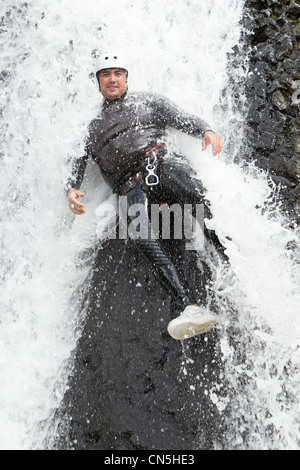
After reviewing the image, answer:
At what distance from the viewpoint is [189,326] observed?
2898mm

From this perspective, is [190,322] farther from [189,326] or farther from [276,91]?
[276,91]

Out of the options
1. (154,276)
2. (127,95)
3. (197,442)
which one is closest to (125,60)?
(127,95)

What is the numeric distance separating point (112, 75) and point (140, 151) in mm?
717

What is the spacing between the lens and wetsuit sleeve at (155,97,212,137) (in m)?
3.37

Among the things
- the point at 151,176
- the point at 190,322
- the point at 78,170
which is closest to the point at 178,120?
the point at 151,176

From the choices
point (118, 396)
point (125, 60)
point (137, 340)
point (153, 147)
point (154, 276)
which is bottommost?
point (118, 396)

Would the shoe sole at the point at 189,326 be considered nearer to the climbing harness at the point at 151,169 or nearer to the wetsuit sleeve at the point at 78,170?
the climbing harness at the point at 151,169

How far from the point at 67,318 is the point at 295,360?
5.50 ft

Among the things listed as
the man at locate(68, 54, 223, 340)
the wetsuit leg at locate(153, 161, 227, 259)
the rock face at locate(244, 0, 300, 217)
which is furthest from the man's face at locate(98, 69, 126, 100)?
the rock face at locate(244, 0, 300, 217)

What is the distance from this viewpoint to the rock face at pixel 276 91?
13.0 ft

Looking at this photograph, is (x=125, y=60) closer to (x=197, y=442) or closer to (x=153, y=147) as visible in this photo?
(x=153, y=147)

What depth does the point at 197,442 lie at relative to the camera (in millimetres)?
2918

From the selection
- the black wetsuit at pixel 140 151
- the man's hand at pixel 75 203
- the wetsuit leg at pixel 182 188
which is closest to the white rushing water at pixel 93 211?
the wetsuit leg at pixel 182 188

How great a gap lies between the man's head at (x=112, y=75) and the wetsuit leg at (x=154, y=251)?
2.58 ft
